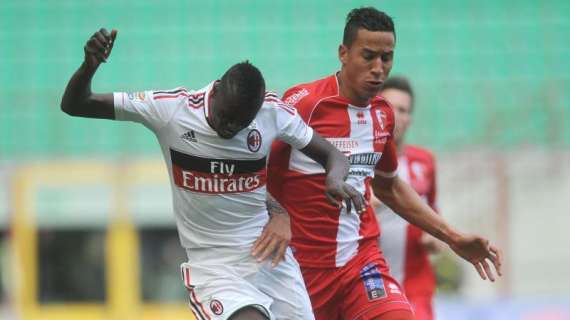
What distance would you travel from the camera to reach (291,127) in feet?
18.5

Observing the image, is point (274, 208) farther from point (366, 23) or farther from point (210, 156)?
point (366, 23)

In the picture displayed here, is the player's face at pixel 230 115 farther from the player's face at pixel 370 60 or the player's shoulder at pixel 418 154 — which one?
the player's shoulder at pixel 418 154

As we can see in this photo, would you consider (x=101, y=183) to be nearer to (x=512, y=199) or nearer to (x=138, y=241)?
(x=138, y=241)

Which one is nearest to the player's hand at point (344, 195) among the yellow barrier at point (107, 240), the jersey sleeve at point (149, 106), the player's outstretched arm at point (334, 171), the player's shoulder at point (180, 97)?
the player's outstretched arm at point (334, 171)

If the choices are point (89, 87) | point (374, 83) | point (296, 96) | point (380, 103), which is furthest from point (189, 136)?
point (380, 103)

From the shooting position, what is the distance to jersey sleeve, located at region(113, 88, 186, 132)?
17.7 feet

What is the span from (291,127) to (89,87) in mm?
1028

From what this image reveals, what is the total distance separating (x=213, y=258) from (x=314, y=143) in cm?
77

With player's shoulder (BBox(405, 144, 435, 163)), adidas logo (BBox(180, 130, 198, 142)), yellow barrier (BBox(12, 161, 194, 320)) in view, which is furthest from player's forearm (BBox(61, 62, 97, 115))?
yellow barrier (BBox(12, 161, 194, 320))

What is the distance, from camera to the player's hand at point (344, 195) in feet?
17.1

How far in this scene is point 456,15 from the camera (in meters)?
18.4

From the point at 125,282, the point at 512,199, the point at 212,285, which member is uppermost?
the point at 212,285

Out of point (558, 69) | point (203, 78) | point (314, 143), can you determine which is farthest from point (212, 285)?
point (558, 69)

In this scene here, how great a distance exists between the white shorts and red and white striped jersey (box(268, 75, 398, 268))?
0.32 meters
